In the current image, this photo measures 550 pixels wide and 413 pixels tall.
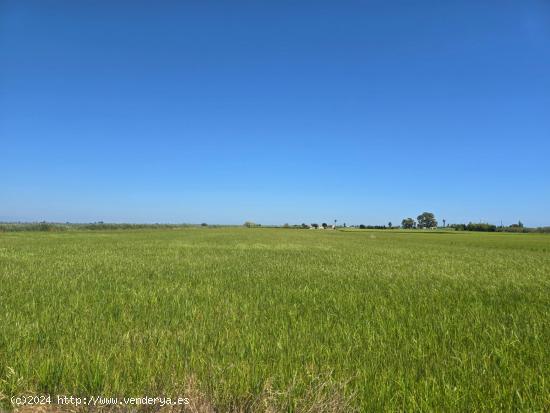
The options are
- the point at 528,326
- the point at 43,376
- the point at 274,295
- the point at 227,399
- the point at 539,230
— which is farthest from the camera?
the point at 539,230

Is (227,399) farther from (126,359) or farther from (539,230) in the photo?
(539,230)

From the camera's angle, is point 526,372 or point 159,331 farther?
point 159,331

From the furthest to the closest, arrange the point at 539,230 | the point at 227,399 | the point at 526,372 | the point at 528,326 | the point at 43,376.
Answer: the point at 539,230 < the point at 528,326 < the point at 526,372 < the point at 43,376 < the point at 227,399

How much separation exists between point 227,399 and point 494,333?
181 inches

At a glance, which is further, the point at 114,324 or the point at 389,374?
the point at 114,324

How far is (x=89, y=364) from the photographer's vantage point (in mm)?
4020

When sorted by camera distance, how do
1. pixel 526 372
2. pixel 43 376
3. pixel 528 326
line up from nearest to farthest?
pixel 43 376, pixel 526 372, pixel 528 326

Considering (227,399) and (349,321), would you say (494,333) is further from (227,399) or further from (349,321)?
(227,399)

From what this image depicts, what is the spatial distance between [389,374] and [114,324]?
4.24 meters

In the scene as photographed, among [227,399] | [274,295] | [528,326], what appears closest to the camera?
[227,399]

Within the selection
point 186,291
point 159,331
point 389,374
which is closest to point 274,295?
point 186,291

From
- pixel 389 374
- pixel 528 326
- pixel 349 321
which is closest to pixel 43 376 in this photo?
pixel 389 374

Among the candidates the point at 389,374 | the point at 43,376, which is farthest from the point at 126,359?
the point at 389,374

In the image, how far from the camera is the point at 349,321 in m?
6.37
